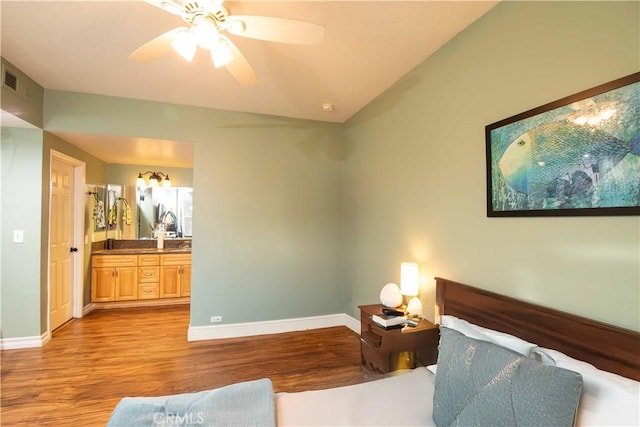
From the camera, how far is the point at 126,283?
471 cm

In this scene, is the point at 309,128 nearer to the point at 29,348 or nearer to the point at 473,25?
the point at 473,25

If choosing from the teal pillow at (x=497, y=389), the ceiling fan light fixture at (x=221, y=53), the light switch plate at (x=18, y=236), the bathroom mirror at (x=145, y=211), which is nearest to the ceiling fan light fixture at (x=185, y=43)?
the ceiling fan light fixture at (x=221, y=53)

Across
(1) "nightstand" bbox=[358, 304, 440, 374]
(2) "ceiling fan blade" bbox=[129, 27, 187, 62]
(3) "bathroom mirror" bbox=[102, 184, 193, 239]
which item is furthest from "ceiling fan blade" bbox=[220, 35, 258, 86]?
(3) "bathroom mirror" bbox=[102, 184, 193, 239]

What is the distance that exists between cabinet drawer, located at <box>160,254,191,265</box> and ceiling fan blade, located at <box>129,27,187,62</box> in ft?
12.2

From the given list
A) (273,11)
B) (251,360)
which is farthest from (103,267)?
(273,11)

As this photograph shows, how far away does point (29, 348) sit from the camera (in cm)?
311

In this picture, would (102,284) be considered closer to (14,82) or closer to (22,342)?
(22,342)

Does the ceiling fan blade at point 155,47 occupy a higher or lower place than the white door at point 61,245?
higher

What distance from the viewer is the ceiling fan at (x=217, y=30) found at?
5.07ft

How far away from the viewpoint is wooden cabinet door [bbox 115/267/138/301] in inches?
184

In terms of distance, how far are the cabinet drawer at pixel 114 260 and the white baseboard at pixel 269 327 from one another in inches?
80.6

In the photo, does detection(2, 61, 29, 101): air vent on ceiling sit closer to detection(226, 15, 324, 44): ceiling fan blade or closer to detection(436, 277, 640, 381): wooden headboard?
detection(226, 15, 324, 44): ceiling fan blade

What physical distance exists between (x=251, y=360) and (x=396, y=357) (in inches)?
57.7

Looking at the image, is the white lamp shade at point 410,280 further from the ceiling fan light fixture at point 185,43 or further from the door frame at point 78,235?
the door frame at point 78,235
